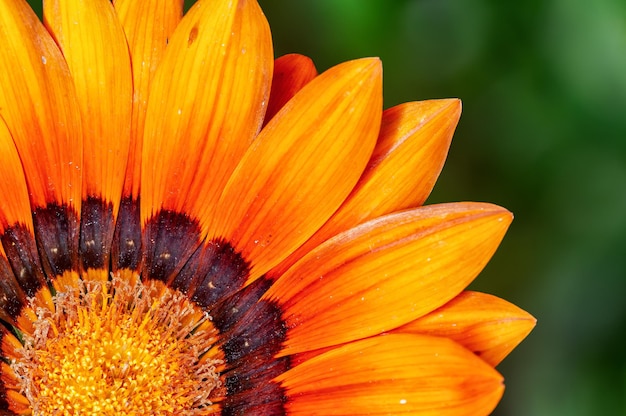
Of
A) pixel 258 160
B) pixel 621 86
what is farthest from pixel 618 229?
pixel 258 160

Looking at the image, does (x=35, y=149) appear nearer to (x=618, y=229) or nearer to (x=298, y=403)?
(x=298, y=403)

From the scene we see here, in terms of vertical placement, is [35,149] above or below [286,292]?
above

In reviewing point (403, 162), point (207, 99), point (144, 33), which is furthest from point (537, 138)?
point (144, 33)

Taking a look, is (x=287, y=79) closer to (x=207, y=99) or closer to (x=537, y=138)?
(x=207, y=99)

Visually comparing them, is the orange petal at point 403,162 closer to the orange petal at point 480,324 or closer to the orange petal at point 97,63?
the orange petal at point 480,324

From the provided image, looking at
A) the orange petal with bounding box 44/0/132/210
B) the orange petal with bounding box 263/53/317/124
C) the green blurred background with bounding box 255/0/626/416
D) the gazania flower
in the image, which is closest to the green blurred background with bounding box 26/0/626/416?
the green blurred background with bounding box 255/0/626/416
